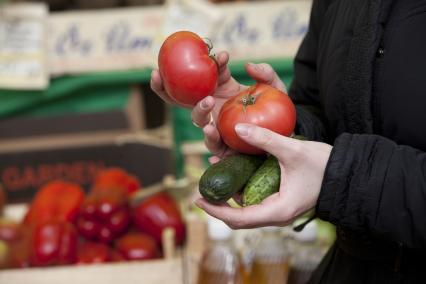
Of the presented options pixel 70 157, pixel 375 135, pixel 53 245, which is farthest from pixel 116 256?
pixel 375 135

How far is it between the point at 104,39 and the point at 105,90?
0.65 feet

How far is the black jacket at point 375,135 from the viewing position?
2.50ft

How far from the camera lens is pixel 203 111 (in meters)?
0.90

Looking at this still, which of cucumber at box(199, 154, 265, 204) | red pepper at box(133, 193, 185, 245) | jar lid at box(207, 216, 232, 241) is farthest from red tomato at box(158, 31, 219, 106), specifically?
red pepper at box(133, 193, 185, 245)

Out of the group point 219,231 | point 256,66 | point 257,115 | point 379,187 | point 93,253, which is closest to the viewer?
point 379,187

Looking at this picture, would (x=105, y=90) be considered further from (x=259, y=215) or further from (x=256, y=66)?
(x=259, y=215)

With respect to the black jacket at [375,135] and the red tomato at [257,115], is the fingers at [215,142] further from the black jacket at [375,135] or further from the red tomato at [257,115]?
the black jacket at [375,135]

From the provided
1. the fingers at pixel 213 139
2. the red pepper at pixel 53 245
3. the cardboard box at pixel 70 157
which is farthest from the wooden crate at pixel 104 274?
the fingers at pixel 213 139

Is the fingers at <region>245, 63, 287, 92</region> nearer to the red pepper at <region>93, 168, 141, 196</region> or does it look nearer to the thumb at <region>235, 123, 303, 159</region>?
the thumb at <region>235, 123, 303, 159</region>

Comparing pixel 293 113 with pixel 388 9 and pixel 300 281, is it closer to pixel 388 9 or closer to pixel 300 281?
pixel 388 9

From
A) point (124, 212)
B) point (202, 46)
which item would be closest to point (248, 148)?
point (202, 46)

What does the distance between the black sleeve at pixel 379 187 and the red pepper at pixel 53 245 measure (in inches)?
43.9

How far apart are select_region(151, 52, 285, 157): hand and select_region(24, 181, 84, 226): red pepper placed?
3.18ft

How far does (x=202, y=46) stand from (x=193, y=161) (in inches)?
49.5
